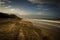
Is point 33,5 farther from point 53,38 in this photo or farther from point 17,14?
point 53,38

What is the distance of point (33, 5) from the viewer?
3182mm

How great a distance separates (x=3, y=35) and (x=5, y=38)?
0.21 ft

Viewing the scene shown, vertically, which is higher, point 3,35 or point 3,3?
point 3,3

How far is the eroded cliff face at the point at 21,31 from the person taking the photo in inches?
121

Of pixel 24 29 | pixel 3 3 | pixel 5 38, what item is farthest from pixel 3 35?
pixel 3 3

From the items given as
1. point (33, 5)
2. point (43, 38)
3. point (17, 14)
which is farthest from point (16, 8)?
point (43, 38)

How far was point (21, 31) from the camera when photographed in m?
3.11

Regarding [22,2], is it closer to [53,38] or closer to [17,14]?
[17,14]

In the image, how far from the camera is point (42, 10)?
125 inches

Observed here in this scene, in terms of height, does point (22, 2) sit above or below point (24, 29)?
above

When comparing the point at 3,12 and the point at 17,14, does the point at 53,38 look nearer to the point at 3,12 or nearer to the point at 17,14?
the point at 17,14

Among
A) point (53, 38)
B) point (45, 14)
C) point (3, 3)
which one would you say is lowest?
point (53, 38)

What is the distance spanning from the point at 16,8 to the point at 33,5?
1.05ft

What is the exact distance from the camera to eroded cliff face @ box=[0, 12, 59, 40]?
3.08 metres
